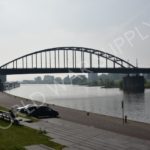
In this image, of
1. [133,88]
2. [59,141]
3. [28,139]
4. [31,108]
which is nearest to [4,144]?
[28,139]

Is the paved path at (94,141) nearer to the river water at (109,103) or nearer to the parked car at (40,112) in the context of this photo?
the parked car at (40,112)

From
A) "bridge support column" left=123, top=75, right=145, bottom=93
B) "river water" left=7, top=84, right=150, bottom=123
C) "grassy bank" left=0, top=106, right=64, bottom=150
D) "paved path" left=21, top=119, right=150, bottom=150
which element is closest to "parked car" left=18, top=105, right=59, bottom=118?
"paved path" left=21, top=119, right=150, bottom=150

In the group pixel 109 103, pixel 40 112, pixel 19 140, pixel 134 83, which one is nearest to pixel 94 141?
pixel 19 140

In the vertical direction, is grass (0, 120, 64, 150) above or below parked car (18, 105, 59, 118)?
above

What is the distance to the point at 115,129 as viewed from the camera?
77.0ft

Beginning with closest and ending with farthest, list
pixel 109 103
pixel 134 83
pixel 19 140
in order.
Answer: pixel 19 140 < pixel 109 103 < pixel 134 83

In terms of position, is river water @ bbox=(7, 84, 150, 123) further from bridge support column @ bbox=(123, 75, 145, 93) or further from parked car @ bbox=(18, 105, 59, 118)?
bridge support column @ bbox=(123, 75, 145, 93)

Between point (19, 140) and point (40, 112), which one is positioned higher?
point (19, 140)

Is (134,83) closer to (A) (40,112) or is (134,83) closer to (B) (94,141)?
(A) (40,112)

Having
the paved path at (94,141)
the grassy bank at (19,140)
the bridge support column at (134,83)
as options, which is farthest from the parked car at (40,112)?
the bridge support column at (134,83)

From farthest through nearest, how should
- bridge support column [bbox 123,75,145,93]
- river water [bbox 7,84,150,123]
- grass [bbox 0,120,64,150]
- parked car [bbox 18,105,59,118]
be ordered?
bridge support column [bbox 123,75,145,93] < river water [bbox 7,84,150,123] < parked car [bbox 18,105,59,118] < grass [bbox 0,120,64,150]

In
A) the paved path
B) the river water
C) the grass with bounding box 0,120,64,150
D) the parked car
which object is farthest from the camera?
the river water

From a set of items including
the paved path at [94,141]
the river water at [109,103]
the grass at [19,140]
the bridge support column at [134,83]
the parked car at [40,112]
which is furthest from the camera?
the bridge support column at [134,83]

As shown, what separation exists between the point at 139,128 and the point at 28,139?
1095cm
